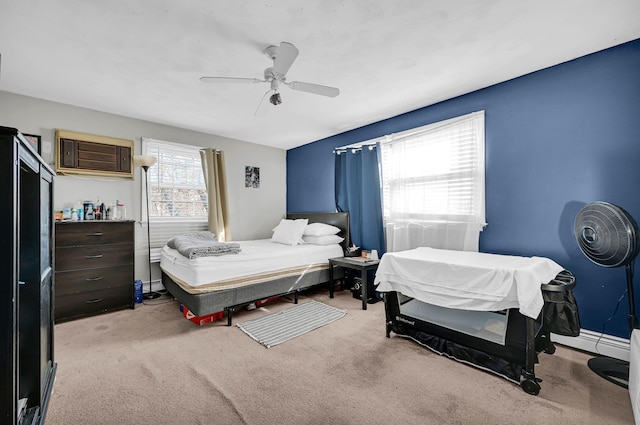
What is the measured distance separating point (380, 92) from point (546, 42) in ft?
4.67

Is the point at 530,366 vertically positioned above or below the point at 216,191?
below

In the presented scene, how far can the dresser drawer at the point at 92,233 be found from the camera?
294 centimetres

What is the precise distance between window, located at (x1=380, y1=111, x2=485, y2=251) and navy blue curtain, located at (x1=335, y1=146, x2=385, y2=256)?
4.9 inches

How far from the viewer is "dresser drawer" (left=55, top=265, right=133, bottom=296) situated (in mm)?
2936

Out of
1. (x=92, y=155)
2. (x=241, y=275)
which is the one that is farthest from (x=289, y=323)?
(x=92, y=155)

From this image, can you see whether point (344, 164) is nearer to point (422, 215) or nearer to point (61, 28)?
point (422, 215)

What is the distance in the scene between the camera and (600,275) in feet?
7.49

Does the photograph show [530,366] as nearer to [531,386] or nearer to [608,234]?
[531,386]

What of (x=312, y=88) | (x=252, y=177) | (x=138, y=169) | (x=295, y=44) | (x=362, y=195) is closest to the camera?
(x=295, y=44)

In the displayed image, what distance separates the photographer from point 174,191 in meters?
4.27

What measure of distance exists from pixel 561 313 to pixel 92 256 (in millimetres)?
4470

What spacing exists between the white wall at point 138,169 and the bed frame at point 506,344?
335 cm

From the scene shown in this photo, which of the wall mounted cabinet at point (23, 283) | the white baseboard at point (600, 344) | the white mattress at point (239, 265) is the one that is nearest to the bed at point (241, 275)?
the white mattress at point (239, 265)

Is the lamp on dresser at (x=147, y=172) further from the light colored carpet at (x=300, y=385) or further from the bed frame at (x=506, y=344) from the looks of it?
the bed frame at (x=506, y=344)
